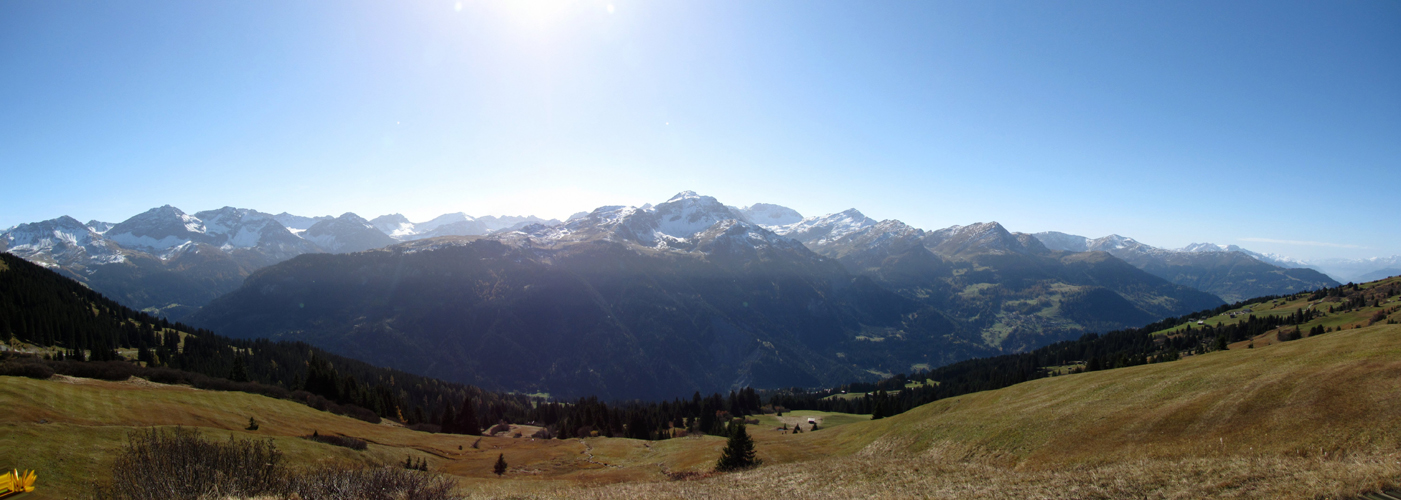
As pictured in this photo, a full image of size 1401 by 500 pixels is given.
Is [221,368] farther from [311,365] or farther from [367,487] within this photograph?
[367,487]

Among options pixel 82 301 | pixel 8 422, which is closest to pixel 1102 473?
pixel 8 422

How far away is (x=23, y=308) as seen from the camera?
108875mm

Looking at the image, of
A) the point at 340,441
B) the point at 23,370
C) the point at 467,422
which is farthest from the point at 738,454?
the point at 467,422

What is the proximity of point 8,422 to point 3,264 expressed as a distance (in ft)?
541

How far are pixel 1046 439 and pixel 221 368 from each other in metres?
172

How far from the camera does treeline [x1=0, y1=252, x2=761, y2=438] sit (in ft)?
258

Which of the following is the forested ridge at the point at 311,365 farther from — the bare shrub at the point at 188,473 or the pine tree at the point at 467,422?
the bare shrub at the point at 188,473

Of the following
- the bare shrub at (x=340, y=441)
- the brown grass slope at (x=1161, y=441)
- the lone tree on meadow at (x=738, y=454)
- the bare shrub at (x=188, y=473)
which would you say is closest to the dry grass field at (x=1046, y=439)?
the brown grass slope at (x=1161, y=441)

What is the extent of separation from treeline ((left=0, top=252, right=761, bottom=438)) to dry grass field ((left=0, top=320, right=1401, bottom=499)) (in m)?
24.2

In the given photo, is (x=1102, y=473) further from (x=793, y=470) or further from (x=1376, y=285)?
(x=1376, y=285)

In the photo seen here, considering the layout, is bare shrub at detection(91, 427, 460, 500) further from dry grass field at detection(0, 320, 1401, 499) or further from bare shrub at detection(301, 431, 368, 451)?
bare shrub at detection(301, 431, 368, 451)

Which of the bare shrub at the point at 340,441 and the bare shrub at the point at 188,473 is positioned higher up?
the bare shrub at the point at 188,473

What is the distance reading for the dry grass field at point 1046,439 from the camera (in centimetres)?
2116

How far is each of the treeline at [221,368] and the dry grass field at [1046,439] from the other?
24.2 metres
